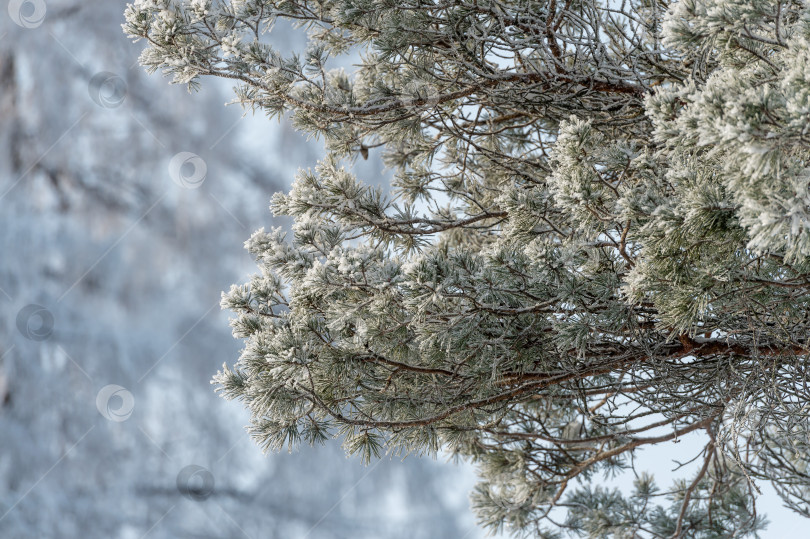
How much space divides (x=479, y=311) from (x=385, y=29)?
0.67 metres

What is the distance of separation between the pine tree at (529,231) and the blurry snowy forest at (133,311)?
2323 mm

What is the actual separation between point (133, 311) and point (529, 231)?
3.02 metres

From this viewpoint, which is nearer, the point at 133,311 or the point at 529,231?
the point at 529,231

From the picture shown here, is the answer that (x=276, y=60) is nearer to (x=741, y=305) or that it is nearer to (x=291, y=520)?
(x=741, y=305)

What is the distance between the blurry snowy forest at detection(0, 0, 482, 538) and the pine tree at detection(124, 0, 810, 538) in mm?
2323

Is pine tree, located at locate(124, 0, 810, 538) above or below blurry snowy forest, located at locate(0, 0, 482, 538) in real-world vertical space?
below

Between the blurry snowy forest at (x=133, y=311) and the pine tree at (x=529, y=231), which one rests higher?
the blurry snowy forest at (x=133, y=311)

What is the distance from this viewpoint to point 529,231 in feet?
4.59

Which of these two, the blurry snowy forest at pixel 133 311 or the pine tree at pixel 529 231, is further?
the blurry snowy forest at pixel 133 311

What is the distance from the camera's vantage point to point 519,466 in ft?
7.38

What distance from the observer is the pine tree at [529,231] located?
94 cm

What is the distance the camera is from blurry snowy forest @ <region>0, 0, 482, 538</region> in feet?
12.3

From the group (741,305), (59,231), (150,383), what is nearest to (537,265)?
(741,305)

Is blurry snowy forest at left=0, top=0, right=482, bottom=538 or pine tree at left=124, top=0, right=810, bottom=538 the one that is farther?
blurry snowy forest at left=0, top=0, right=482, bottom=538
